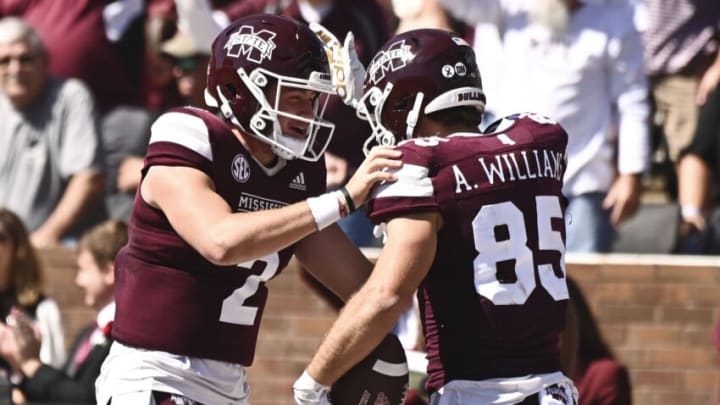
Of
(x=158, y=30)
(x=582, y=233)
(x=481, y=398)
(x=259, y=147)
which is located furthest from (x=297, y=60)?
(x=158, y=30)

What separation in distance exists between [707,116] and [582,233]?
77cm

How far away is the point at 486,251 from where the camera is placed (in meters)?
4.30

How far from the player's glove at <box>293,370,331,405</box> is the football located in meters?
0.07

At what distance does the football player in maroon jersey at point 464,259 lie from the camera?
4.25 meters

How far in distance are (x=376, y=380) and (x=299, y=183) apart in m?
0.65

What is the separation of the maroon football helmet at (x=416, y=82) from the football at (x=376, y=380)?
0.59 m

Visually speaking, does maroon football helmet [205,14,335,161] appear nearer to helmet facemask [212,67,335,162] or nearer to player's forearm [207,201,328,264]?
helmet facemask [212,67,335,162]

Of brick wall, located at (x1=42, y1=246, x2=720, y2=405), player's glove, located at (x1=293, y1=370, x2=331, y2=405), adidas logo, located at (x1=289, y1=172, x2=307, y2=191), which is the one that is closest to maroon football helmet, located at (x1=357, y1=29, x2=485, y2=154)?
adidas logo, located at (x1=289, y1=172, x2=307, y2=191)

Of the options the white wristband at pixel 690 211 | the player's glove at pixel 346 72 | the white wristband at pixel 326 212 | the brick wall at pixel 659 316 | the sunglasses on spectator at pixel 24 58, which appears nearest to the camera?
the white wristband at pixel 326 212

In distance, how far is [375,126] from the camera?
4645 millimetres

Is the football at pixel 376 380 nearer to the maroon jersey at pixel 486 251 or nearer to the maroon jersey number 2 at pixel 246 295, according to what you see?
the maroon jersey at pixel 486 251

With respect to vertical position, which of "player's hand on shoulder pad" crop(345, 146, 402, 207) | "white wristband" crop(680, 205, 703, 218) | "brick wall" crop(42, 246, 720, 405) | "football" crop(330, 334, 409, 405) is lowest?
"brick wall" crop(42, 246, 720, 405)

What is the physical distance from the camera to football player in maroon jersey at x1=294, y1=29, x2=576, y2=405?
425cm

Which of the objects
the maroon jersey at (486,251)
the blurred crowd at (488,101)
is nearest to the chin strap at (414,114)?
the maroon jersey at (486,251)
